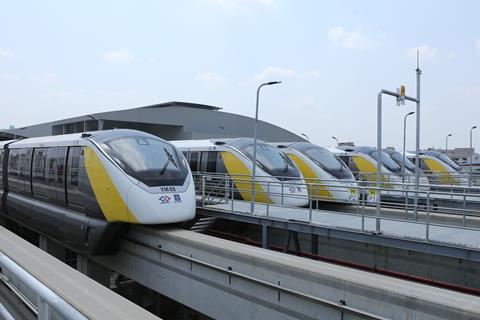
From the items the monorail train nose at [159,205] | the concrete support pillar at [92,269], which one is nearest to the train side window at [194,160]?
the concrete support pillar at [92,269]

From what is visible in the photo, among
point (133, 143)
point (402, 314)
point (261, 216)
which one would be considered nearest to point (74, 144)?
point (133, 143)

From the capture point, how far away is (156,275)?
10055mm

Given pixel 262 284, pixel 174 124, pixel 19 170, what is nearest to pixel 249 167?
pixel 262 284

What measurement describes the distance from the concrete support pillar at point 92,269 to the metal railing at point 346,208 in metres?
3.32

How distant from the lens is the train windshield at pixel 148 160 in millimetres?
9930

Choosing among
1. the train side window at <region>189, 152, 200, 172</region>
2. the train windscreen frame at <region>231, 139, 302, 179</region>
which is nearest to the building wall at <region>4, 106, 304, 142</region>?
the train side window at <region>189, 152, 200, 172</region>

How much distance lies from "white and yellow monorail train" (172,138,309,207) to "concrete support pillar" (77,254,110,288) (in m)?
4.54

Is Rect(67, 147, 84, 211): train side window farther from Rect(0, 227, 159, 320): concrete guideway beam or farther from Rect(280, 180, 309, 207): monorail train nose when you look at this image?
Rect(280, 180, 309, 207): monorail train nose

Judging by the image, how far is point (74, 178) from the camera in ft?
36.0

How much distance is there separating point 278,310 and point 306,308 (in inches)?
25.5

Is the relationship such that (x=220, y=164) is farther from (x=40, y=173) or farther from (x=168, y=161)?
(x=40, y=173)

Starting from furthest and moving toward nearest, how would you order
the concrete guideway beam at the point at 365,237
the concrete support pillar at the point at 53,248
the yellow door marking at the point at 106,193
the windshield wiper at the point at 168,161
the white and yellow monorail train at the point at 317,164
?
the white and yellow monorail train at the point at 317,164, the concrete support pillar at the point at 53,248, the windshield wiper at the point at 168,161, the yellow door marking at the point at 106,193, the concrete guideway beam at the point at 365,237

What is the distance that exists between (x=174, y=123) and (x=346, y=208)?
37374 millimetres

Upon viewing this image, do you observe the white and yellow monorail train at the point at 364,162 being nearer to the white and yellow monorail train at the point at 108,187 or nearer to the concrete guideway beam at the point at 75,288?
the white and yellow monorail train at the point at 108,187
